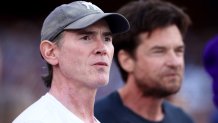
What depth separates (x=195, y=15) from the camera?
9.19 meters

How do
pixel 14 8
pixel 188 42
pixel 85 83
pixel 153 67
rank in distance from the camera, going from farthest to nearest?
1. pixel 188 42
2. pixel 14 8
3. pixel 153 67
4. pixel 85 83

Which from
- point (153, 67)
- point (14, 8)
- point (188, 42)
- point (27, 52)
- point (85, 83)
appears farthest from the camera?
point (188, 42)

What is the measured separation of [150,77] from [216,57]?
463 mm

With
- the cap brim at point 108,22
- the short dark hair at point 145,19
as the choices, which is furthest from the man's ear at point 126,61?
the cap brim at point 108,22

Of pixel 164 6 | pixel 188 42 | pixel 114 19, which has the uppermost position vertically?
pixel 114 19

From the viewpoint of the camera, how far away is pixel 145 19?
13.9 ft

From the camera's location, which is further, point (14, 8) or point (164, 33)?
point (14, 8)

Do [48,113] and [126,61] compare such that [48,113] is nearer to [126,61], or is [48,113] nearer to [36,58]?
[126,61]

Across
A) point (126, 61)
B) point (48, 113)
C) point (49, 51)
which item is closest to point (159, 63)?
point (126, 61)

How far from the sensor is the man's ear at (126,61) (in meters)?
4.28

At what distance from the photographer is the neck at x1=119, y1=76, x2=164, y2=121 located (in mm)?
4188

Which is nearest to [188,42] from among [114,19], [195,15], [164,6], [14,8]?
[195,15]

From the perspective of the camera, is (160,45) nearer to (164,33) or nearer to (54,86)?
(164,33)

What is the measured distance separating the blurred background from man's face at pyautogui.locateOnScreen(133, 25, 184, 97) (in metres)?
2.29
